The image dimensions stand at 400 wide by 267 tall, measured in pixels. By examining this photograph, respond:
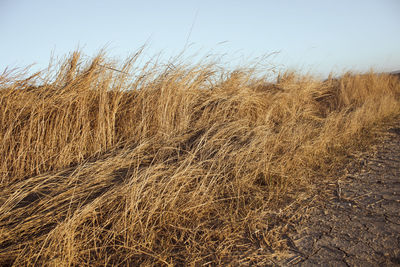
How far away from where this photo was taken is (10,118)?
1.98 metres

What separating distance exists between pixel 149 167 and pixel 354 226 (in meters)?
1.27

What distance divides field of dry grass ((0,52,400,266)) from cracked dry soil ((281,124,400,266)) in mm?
124

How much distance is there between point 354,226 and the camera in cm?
139

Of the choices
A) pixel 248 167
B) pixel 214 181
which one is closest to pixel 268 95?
pixel 248 167

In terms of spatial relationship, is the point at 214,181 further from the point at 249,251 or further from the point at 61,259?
the point at 61,259

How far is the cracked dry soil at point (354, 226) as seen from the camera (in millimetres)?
1162

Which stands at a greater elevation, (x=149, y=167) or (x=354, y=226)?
(x=149, y=167)

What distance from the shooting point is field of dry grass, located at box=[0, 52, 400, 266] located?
123 centimetres

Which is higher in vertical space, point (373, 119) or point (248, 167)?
point (373, 119)

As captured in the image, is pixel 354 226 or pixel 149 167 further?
pixel 149 167

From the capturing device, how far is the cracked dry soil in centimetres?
116

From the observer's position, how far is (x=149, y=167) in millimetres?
1608

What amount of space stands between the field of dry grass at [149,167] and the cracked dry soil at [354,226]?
0.12m

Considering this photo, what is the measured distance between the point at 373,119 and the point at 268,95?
1750 mm
